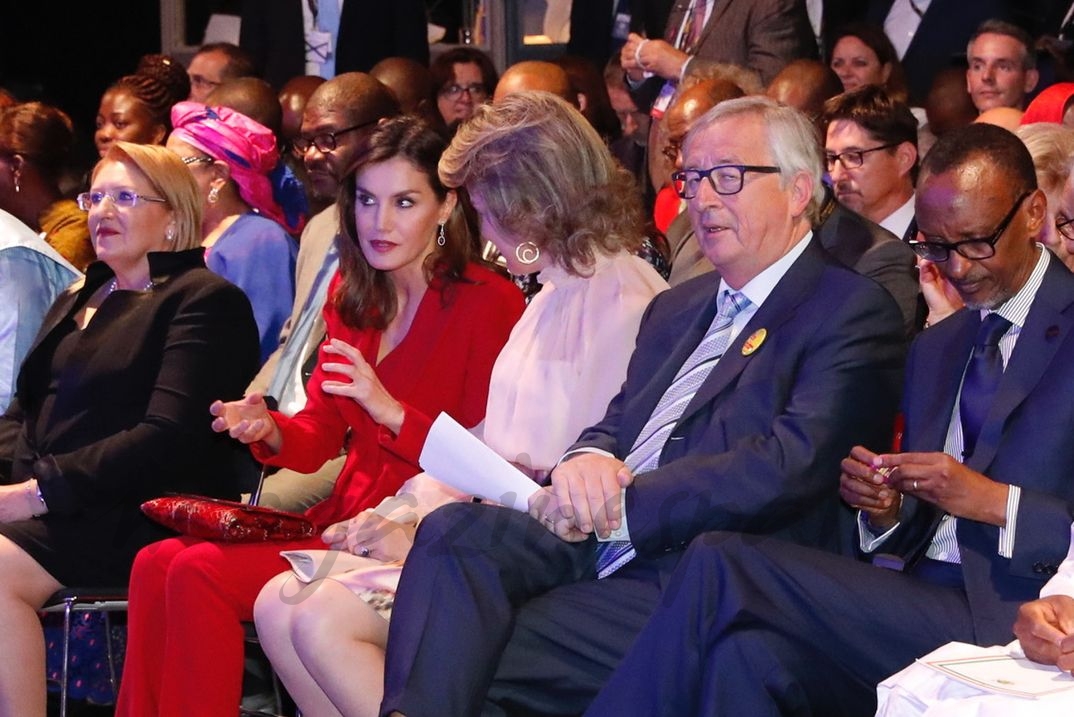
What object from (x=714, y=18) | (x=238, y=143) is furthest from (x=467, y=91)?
(x=238, y=143)

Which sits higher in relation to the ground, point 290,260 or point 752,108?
point 752,108

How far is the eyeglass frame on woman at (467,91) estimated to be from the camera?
7125mm

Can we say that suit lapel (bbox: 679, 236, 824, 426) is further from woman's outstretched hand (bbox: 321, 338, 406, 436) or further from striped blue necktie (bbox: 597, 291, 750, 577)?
woman's outstretched hand (bbox: 321, 338, 406, 436)

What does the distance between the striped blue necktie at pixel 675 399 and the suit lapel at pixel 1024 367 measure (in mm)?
637

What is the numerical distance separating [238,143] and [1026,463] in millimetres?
3405

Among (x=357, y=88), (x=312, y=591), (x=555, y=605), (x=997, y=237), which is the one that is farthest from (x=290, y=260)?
(x=997, y=237)

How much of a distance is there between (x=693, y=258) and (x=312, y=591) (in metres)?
1.66

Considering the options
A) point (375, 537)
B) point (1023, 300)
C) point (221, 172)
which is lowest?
point (375, 537)

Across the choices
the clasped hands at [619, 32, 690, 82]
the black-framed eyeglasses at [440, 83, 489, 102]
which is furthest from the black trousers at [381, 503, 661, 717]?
the black-framed eyeglasses at [440, 83, 489, 102]

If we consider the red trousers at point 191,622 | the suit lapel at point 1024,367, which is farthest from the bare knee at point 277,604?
the suit lapel at point 1024,367

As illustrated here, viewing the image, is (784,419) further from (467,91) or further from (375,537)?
(467,91)

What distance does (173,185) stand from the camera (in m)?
4.73

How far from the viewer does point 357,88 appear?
18.9 feet

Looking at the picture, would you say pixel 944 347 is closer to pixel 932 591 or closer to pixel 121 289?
pixel 932 591
